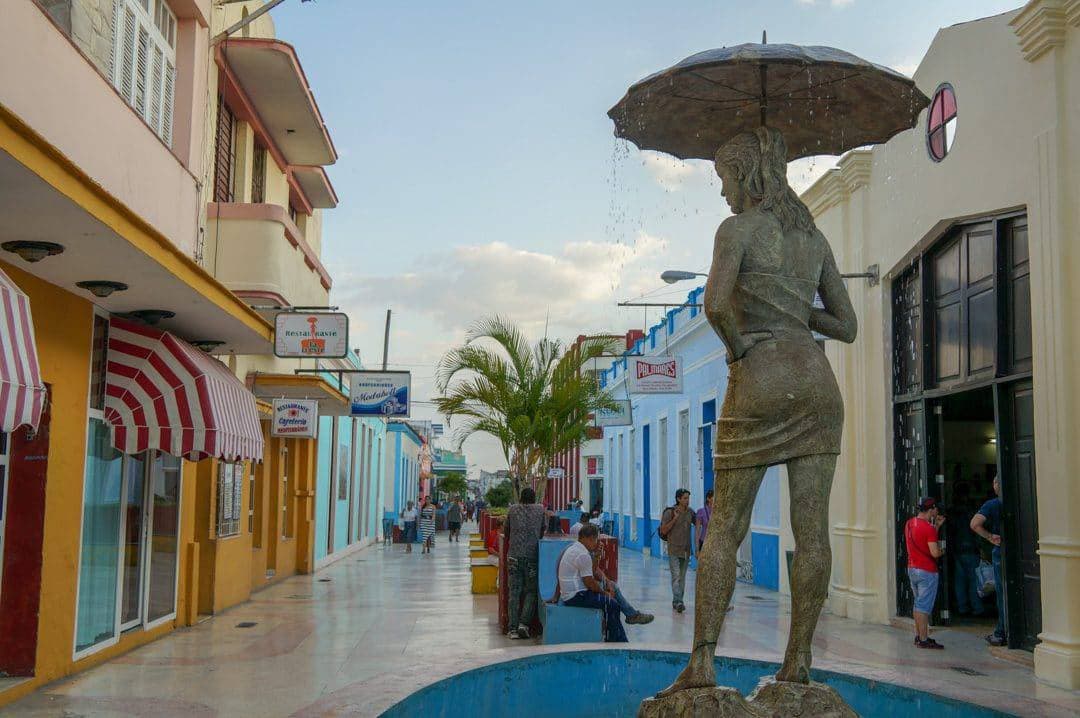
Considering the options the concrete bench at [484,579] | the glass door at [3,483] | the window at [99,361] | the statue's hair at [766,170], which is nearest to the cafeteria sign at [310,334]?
the window at [99,361]

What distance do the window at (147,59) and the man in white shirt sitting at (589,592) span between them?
18.9 ft

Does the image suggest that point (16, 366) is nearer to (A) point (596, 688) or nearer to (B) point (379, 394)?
(A) point (596, 688)

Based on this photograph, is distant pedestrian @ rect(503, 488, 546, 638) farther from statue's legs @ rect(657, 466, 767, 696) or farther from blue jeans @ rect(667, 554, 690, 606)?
statue's legs @ rect(657, 466, 767, 696)

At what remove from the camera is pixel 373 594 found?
1638cm

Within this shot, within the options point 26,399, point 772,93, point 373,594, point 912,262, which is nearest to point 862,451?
point 912,262

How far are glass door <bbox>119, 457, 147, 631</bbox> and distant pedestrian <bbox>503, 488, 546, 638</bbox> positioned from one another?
379cm

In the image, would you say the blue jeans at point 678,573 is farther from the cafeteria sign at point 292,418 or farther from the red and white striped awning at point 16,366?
the red and white striped awning at point 16,366

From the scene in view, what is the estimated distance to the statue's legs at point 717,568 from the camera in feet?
14.6

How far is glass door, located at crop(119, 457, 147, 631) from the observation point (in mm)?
10188

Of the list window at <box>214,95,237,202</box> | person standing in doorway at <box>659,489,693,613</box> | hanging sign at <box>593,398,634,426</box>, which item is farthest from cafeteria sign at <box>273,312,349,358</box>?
hanging sign at <box>593,398,634,426</box>

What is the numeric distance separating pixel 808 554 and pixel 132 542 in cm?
792

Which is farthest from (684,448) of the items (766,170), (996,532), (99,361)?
(766,170)

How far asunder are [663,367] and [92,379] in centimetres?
1329

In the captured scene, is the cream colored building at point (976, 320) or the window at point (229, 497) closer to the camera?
the cream colored building at point (976, 320)
